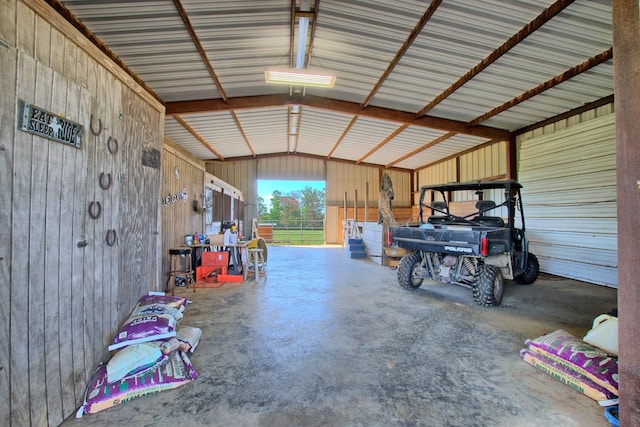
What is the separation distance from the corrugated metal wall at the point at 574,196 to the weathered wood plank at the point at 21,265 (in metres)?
8.06

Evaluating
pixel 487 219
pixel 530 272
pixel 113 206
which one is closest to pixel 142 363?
pixel 113 206

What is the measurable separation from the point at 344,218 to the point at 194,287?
987cm

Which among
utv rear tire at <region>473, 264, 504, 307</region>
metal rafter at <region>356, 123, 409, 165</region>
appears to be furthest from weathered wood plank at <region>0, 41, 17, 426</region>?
metal rafter at <region>356, 123, 409, 165</region>

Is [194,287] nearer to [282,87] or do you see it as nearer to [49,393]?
[49,393]

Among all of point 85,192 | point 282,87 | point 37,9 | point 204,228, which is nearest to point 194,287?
point 204,228

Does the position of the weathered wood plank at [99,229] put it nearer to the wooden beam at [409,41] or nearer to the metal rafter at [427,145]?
the wooden beam at [409,41]

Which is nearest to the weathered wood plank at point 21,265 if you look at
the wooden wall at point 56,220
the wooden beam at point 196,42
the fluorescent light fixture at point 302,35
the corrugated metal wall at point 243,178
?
the wooden wall at point 56,220

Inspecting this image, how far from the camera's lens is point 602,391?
2.01 m

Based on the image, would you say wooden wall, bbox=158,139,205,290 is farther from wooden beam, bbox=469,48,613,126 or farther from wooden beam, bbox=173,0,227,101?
wooden beam, bbox=469,48,613,126

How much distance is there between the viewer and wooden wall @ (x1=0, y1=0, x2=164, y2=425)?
155 cm

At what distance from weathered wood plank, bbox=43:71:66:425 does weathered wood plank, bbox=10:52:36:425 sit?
0.13 metres

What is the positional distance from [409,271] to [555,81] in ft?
14.4

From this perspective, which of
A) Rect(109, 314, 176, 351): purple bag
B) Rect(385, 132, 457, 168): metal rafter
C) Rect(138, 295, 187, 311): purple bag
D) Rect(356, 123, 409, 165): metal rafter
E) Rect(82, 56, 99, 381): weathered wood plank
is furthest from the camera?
Rect(385, 132, 457, 168): metal rafter

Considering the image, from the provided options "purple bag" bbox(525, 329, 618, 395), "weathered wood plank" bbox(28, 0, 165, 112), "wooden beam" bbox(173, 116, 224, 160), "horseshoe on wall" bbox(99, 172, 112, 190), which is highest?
"wooden beam" bbox(173, 116, 224, 160)
